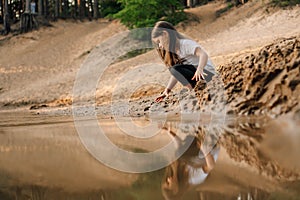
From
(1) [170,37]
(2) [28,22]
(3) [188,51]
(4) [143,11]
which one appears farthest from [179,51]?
(2) [28,22]

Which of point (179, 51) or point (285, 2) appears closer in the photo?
point (179, 51)

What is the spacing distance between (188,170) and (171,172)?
0.12 m

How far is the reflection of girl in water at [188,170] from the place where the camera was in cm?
217

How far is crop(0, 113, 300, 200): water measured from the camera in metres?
2.11

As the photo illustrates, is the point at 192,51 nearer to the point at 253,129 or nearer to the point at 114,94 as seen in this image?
the point at 253,129

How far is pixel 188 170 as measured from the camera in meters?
2.68

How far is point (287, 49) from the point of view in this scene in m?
5.69

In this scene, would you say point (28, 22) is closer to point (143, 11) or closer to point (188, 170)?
point (143, 11)

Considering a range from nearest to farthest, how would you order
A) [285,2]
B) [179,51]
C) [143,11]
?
[179,51] → [285,2] → [143,11]

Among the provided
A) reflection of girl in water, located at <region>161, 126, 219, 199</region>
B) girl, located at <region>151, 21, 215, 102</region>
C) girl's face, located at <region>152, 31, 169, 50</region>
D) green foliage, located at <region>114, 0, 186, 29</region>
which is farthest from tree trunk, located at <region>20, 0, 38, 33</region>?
reflection of girl in water, located at <region>161, 126, 219, 199</region>

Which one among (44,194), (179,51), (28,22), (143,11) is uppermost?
(179,51)

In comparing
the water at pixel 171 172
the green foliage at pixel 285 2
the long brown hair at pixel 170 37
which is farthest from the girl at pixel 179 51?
the green foliage at pixel 285 2

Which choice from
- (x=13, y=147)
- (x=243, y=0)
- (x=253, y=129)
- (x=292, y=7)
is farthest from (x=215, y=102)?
(x=243, y=0)

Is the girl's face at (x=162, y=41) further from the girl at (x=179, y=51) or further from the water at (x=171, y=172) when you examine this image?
the water at (x=171, y=172)
